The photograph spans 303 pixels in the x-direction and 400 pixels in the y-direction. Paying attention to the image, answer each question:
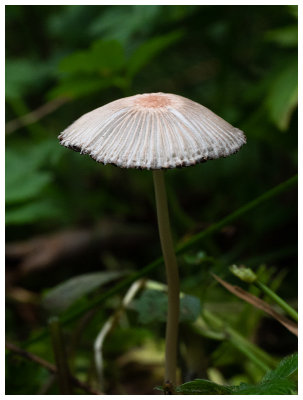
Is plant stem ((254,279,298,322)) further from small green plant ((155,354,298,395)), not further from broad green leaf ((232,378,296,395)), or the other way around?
broad green leaf ((232,378,296,395))

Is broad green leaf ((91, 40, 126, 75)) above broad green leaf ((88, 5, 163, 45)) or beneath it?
beneath

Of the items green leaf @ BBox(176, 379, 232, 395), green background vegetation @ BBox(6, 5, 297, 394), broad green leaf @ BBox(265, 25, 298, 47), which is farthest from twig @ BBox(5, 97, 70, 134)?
Result: green leaf @ BBox(176, 379, 232, 395)

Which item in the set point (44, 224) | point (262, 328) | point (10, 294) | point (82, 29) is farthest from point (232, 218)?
point (82, 29)

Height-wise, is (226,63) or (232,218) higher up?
(226,63)

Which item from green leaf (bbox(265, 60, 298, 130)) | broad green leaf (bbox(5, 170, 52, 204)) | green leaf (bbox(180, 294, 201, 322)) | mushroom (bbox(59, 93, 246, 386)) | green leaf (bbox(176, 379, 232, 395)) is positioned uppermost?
Answer: green leaf (bbox(265, 60, 298, 130))

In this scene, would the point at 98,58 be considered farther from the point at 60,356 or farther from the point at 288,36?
the point at 60,356

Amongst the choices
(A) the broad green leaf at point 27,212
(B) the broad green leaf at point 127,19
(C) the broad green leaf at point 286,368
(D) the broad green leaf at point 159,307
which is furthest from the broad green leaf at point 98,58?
(C) the broad green leaf at point 286,368

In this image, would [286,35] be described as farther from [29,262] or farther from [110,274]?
[29,262]
